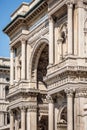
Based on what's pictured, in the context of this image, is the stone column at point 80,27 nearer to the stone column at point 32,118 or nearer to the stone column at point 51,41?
the stone column at point 51,41

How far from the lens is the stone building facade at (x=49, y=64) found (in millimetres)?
35094

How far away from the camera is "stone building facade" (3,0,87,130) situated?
1382 inches

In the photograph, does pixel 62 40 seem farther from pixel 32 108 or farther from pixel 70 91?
pixel 32 108

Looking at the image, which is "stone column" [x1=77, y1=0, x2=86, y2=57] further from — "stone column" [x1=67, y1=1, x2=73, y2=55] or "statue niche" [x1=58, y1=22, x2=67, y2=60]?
"statue niche" [x1=58, y1=22, x2=67, y2=60]

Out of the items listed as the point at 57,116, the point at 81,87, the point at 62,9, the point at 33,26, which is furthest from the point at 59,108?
the point at 33,26

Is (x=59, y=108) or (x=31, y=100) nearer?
(x=59, y=108)

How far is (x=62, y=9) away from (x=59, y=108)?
817cm

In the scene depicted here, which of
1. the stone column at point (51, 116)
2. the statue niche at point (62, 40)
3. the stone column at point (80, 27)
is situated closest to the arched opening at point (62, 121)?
the stone column at point (51, 116)

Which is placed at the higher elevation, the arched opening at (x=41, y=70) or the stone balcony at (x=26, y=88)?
the arched opening at (x=41, y=70)

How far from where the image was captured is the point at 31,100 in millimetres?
46094

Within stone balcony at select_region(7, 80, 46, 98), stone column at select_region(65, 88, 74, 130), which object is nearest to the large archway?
stone balcony at select_region(7, 80, 46, 98)

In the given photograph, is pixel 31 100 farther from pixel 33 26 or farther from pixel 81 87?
pixel 81 87

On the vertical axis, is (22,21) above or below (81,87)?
above

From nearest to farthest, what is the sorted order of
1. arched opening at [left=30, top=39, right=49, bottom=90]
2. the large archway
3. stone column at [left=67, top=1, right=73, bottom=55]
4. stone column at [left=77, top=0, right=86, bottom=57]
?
stone column at [left=77, top=0, right=86, bottom=57]
stone column at [left=67, top=1, right=73, bottom=55]
arched opening at [left=30, top=39, right=49, bottom=90]
the large archway
